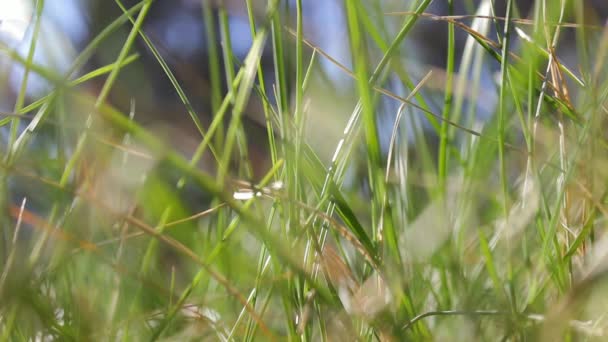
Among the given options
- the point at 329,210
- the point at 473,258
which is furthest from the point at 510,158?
the point at 329,210

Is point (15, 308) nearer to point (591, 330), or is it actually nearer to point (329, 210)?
point (329, 210)

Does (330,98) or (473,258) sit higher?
(330,98)

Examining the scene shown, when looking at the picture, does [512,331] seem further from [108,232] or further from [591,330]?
[108,232]

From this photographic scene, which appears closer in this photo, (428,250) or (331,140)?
(428,250)

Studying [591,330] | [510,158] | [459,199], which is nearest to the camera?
[591,330]

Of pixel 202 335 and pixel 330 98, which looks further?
pixel 330 98

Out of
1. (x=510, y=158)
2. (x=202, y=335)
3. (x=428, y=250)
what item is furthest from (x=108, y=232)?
(x=510, y=158)

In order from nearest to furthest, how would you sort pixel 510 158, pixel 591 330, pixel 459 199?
pixel 591 330
pixel 459 199
pixel 510 158
